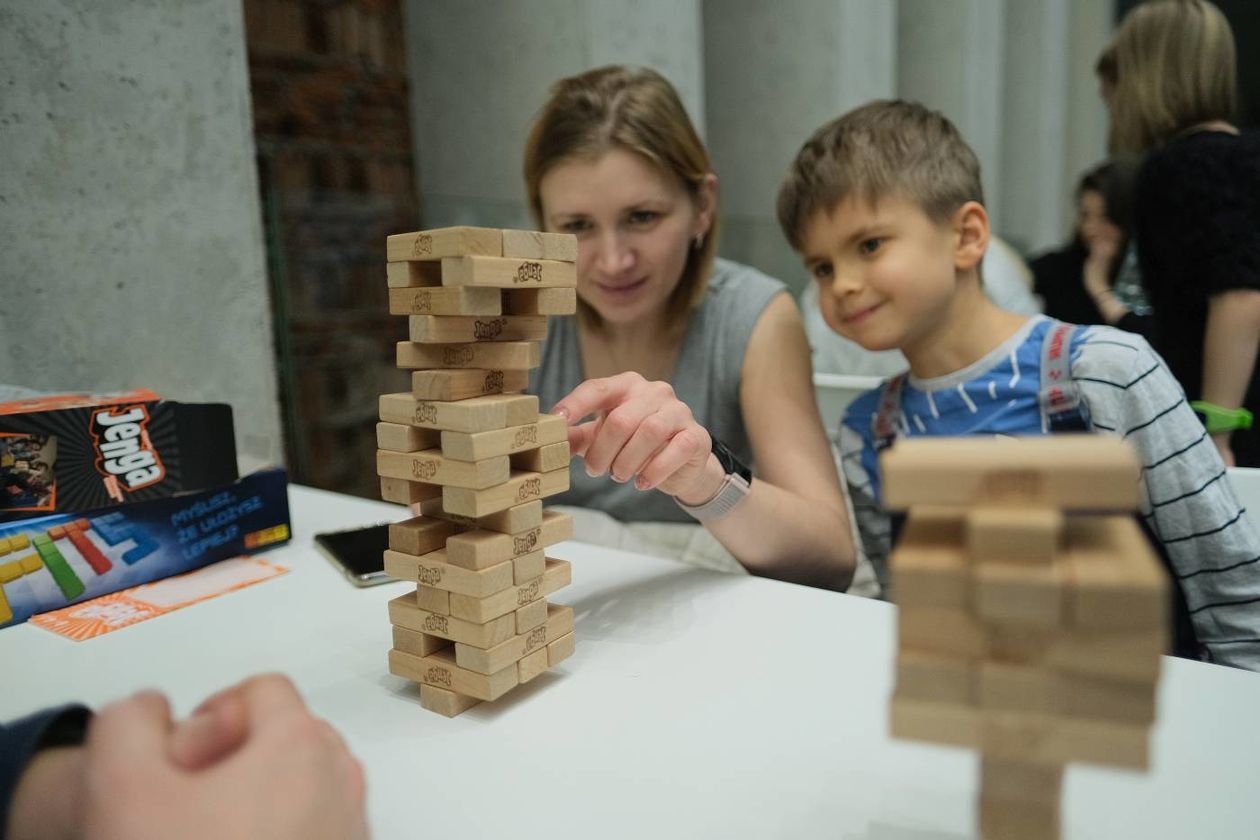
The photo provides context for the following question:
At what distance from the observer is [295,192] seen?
3.18 meters

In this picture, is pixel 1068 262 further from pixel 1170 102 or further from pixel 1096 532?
pixel 1096 532

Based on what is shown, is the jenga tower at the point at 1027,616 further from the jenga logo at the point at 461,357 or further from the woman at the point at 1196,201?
the woman at the point at 1196,201

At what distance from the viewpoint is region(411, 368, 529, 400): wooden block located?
82 cm

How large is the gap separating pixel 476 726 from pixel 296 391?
2.63m

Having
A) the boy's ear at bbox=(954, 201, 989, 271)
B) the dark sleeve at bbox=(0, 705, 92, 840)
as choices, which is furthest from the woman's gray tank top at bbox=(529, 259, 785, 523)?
the dark sleeve at bbox=(0, 705, 92, 840)

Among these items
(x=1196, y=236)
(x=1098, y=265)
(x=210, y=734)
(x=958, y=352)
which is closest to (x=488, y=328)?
(x=210, y=734)

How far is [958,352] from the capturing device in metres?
1.34

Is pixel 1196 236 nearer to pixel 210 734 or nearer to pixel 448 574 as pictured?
pixel 448 574

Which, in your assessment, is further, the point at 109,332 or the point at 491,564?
the point at 109,332

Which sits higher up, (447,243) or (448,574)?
(447,243)

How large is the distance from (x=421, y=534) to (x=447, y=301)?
24 centimetres

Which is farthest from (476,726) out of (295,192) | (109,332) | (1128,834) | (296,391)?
(295,192)

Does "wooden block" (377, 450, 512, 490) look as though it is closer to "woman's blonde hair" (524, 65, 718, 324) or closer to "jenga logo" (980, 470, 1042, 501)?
"jenga logo" (980, 470, 1042, 501)

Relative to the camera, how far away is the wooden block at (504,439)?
79 cm
